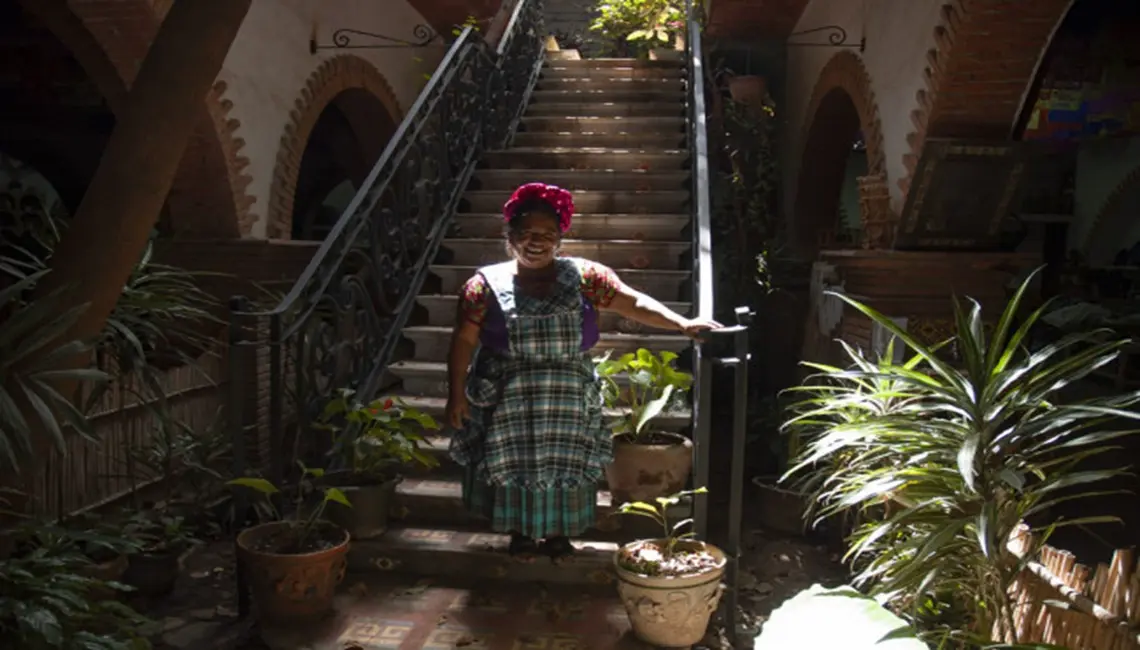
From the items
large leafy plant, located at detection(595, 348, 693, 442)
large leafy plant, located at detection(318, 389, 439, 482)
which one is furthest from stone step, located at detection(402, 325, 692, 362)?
large leafy plant, located at detection(318, 389, 439, 482)

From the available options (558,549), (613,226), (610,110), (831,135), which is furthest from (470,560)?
(831,135)

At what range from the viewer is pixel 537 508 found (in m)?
3.28

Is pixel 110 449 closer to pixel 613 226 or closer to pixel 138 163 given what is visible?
pixel 138 163

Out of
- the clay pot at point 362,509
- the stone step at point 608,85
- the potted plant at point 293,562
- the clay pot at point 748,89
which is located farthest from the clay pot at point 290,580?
the clay pot at point 748,89

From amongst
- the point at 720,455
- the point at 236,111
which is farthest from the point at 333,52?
the point at 720,455

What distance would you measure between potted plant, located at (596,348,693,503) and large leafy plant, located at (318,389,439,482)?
773 mm

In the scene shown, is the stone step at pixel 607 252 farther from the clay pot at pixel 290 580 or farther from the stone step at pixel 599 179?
the clay pot at pixel 290 580

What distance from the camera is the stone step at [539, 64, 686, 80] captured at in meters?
8.46

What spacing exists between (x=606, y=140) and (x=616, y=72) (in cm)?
194

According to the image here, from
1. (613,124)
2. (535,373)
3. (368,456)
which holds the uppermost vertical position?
(613,124)

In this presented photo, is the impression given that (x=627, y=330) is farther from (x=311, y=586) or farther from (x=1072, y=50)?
(x=1072, y=50)

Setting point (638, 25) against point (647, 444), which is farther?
point (638, 25)

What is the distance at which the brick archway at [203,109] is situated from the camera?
475 cm

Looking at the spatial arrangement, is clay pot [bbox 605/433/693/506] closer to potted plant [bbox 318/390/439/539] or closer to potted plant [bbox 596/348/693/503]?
potted plant [bbox 596/348/693/503]
